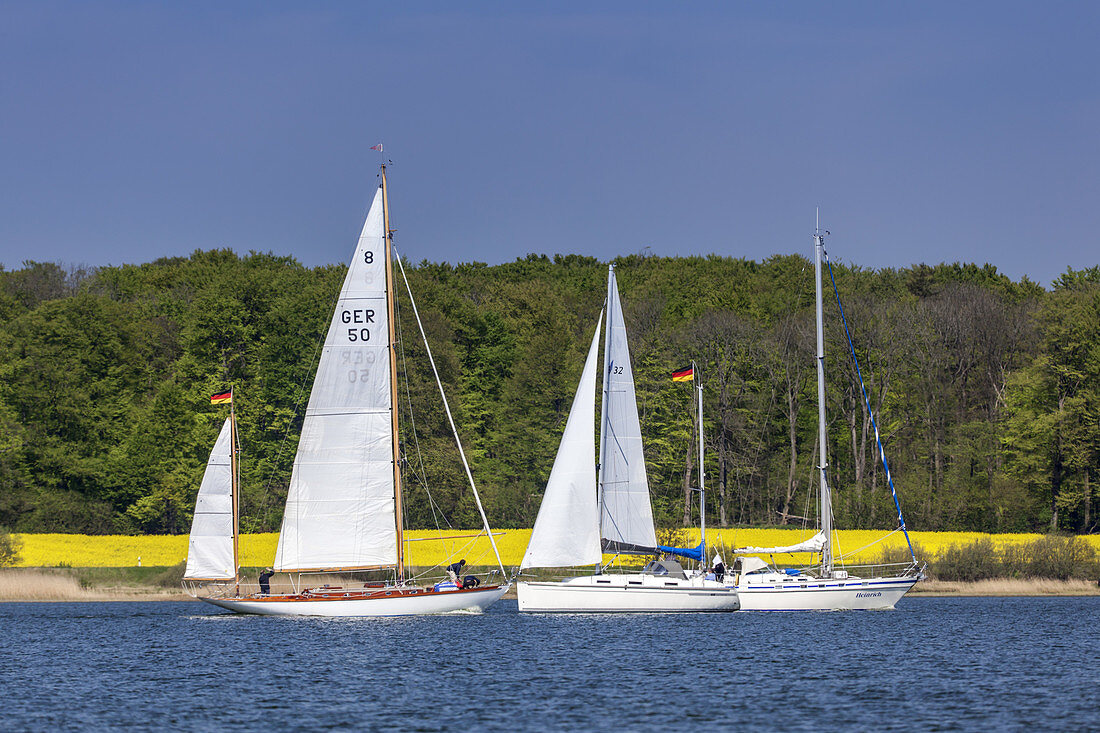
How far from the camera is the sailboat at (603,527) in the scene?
1933 inches

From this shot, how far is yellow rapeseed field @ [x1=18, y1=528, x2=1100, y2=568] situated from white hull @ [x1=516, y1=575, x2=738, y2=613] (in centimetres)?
1288

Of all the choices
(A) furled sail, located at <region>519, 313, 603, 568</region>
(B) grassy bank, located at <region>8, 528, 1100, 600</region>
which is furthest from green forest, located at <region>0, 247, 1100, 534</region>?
(A) furled sail, located at <region>519, 313, 603, 568</region>

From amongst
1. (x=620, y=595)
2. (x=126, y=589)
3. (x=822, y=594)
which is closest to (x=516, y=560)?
(x=620, y=595)

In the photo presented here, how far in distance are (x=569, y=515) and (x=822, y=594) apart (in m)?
10.6

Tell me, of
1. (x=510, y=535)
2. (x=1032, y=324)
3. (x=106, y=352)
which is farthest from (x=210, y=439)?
(x=1032, y=324)

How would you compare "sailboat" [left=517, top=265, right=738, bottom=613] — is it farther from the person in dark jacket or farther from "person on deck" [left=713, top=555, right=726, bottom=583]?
the person in dark jacket

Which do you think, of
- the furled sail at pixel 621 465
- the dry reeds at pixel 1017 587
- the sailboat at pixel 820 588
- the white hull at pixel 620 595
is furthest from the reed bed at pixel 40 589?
the dry reeds at pixel 1017 587

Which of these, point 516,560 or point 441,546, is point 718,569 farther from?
point 441,546

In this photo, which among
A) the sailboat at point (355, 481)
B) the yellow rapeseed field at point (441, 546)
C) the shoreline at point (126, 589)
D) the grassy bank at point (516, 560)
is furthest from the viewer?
the yellow rapeseed field at point (441, 546)

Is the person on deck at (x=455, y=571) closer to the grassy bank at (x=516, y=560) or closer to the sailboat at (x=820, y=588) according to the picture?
the grassy bank at (x=516, y=560)

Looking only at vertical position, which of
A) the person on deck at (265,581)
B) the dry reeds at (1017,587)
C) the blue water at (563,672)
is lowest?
the blue water at (563,672)

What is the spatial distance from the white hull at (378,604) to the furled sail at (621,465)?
501 cm

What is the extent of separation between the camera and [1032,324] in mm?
82438

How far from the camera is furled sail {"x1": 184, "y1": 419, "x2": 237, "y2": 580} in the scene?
5112cm
